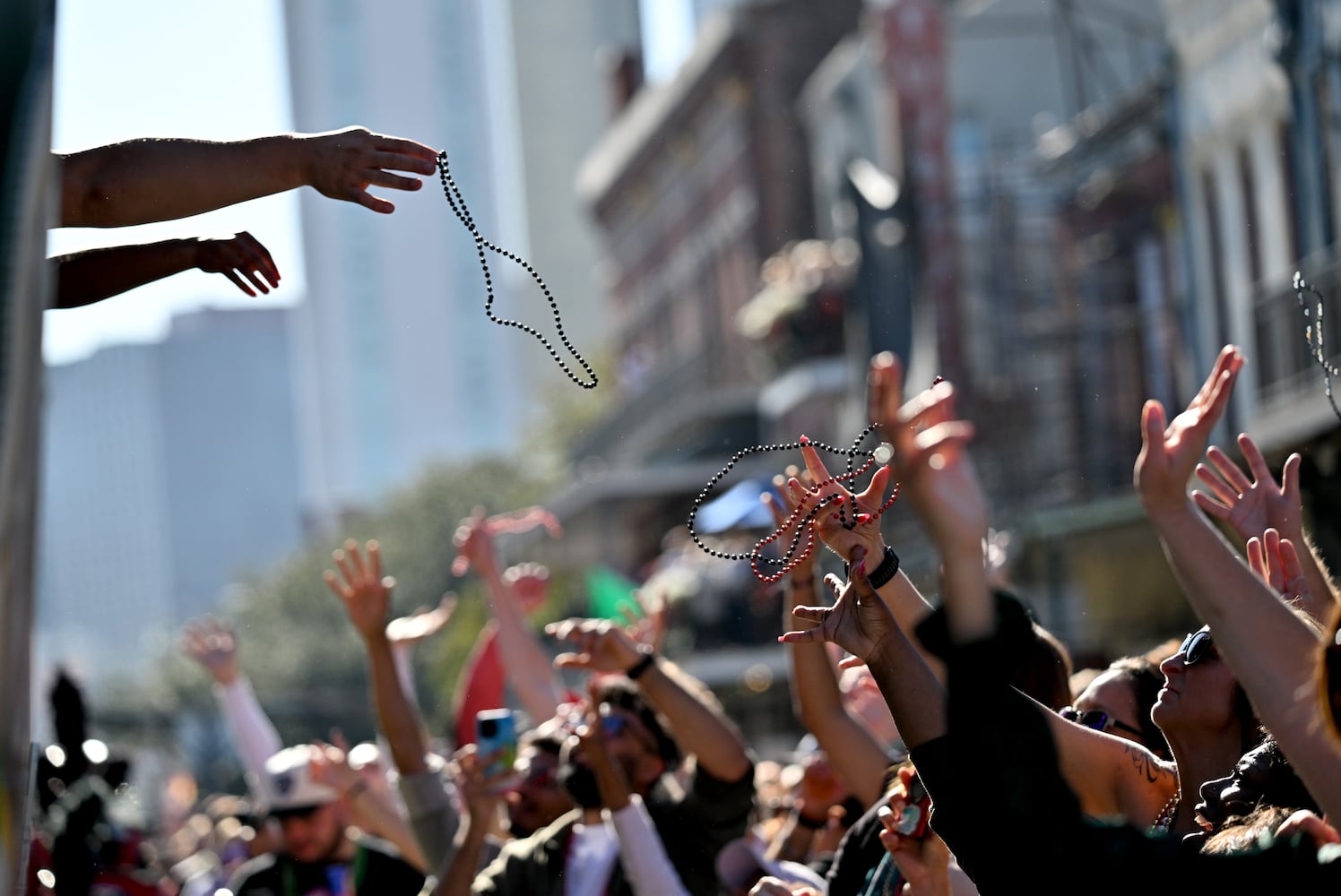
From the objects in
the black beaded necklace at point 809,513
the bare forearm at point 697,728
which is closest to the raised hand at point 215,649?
the bare forearm at point 697,728

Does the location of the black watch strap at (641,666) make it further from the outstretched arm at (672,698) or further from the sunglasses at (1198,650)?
the sunglasses at (1198,650)

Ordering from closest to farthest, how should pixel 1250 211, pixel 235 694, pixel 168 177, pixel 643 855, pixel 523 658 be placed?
pixel 168 177
pixel 643 855
pixel 523 658
pixel 235 694
pixel 1250 211

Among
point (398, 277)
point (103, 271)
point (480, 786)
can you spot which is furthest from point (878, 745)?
point (398, 277)

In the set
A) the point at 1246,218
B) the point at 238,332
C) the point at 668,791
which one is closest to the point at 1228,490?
the point at 668,791

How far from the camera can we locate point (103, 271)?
3.77 m

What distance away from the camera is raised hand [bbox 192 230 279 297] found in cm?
388

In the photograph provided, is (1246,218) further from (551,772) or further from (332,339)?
(332,339)

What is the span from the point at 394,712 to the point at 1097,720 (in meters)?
2.06

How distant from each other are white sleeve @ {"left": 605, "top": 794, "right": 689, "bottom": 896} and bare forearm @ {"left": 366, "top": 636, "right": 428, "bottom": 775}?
86 cm

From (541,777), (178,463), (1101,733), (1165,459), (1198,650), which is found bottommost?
(541,777)

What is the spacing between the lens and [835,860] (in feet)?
15.5

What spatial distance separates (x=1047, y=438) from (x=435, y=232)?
464ft

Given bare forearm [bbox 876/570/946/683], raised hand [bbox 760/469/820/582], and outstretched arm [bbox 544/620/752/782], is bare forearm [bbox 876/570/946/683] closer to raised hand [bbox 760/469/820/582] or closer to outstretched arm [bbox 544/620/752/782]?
raised hand [bbox 760/469/820/582]

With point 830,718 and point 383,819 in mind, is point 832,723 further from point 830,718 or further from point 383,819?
point 383,819
